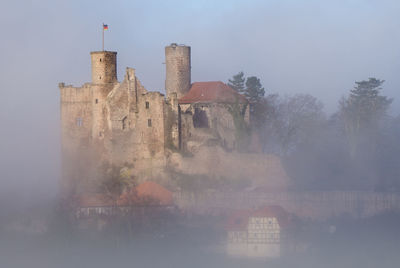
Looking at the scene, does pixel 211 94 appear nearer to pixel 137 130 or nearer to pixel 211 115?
pixel 211 115

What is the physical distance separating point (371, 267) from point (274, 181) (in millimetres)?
9988

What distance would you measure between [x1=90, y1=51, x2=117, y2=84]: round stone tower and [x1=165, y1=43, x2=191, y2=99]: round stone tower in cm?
526

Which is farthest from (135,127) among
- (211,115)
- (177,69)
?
(177,69)

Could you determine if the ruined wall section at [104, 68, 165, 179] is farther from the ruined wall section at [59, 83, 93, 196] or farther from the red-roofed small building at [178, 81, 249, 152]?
the ruined wall section at [59, 83, 93, 196]

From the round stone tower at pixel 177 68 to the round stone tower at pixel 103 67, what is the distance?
526 cm

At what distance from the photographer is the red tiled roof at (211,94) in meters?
87.2

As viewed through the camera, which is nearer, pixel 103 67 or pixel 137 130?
pixel 137 130

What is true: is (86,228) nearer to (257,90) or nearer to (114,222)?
(114,222)

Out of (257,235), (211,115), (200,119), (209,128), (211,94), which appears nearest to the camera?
(257,235)

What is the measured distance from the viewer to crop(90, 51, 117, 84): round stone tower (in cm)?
8462

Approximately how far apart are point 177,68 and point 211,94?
9.60 feet

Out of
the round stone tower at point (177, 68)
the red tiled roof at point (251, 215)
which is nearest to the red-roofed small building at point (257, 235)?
the red tiled roof at point (251, 215)

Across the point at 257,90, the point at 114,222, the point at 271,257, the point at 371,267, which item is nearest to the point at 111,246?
the point at 114,222

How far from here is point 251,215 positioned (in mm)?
79000
